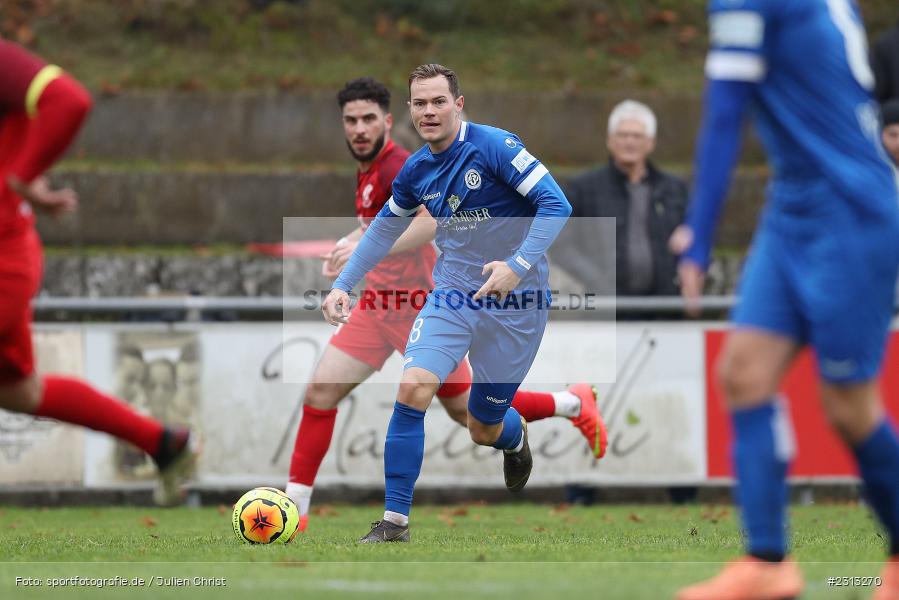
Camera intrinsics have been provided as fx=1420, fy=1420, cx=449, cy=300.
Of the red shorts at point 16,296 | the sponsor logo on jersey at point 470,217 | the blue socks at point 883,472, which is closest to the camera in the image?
the blue socks at point 883,472

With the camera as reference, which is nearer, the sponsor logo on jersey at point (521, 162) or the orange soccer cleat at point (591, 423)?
the sponsor logo on jersey at point (521, 162)

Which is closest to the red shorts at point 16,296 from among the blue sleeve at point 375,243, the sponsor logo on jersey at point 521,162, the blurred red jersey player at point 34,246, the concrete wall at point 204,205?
the blurred red jersey player at point 34,246

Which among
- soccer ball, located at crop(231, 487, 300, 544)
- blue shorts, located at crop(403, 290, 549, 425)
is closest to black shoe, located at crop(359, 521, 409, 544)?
soccer ball, located at crop(231, 487, 300, 544)

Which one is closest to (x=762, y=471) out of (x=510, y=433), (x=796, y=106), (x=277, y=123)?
(x=796, y=106)

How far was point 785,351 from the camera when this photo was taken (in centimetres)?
457

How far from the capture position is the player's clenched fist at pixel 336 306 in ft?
24.5

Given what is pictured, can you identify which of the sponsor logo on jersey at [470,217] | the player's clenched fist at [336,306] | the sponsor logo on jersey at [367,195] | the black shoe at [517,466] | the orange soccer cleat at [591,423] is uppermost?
the sponsor logo on jersey at [367,195]

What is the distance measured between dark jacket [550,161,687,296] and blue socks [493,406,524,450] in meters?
3.15

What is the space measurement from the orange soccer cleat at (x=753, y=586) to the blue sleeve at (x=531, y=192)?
288cm

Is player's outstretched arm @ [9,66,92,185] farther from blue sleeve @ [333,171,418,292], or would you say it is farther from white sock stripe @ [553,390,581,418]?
white sock stripe @ [553,390,581,418]

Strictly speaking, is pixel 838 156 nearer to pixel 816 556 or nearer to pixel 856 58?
pixel 856 58

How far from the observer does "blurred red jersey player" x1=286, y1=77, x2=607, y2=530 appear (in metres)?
8.45

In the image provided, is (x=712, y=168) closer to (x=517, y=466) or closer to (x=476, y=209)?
(x=476, y=209)

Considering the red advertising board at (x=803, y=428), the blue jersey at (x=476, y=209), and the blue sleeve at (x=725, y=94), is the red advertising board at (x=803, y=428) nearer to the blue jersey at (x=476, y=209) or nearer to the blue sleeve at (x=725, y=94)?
the blue jersey at (x=476, y=209)
